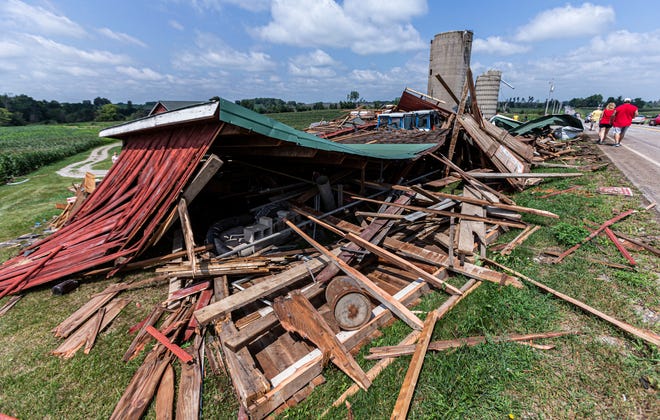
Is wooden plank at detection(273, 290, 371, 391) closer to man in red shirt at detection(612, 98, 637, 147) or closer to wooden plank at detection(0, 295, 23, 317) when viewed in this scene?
wooden plank at detection(0, 295, 23, 317)

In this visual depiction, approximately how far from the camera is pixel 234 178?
785cm

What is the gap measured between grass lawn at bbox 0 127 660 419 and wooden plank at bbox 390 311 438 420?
0.12m

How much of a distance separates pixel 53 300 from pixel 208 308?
10.6 feet

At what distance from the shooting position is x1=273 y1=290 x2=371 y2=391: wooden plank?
2.90 metres

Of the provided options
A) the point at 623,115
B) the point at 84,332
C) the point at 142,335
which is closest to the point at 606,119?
the point at 623,115

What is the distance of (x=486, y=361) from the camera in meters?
2.88

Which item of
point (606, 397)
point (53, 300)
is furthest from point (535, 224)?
point (53, 300)

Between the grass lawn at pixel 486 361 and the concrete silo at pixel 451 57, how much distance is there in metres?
18.7

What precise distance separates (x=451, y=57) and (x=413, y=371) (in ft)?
76.9

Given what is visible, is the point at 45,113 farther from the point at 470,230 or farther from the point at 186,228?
the point at 470,230

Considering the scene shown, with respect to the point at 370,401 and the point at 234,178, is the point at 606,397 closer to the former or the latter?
the point at 370,401

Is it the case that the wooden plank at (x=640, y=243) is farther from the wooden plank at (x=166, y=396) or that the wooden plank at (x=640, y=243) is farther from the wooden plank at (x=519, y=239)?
the wooden plank at (x=166, y=396)

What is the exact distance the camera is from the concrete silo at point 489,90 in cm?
2248

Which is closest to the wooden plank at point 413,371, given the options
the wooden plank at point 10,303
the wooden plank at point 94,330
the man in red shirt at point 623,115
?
the wooden plank at point 94,330
